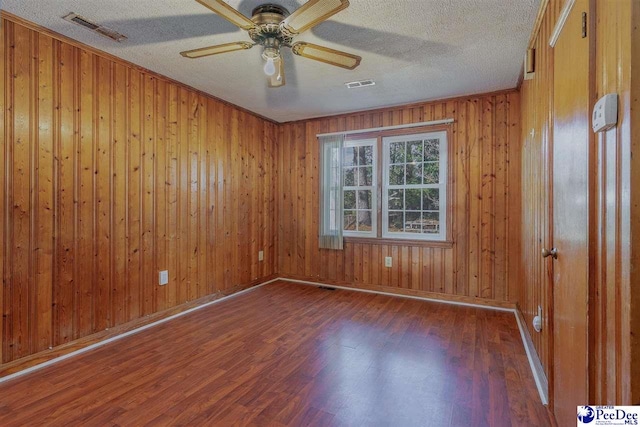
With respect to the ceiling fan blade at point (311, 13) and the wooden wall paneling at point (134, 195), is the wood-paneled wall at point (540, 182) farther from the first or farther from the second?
the wooden wall paneling at point (134, 195)

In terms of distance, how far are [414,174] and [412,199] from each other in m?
0.33

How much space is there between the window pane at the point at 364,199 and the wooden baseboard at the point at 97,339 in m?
2.17

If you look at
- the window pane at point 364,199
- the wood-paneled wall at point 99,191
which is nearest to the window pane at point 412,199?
the window pane at point 364,199

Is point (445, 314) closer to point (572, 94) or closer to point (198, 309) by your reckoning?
point (572, 94)

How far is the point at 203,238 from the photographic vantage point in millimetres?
3584

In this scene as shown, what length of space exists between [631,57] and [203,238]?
3618 mm

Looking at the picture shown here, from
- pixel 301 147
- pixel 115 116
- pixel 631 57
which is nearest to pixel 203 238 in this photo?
pixel 115 116

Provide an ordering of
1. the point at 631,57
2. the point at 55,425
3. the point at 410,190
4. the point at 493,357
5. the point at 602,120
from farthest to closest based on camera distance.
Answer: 1. the point at 410,190
2. the point at 493,357
3. the point at 55,425
4. the point at 602,120
5. the point at 631,57

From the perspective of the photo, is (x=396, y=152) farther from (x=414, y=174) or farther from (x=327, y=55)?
(x=327, y=55)

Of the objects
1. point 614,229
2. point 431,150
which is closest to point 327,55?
point 614,229

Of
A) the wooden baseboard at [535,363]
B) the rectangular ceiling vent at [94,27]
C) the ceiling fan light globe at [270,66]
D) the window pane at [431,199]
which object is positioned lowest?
the wooden baseboard at [535,363]

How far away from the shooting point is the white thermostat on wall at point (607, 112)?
926 mm

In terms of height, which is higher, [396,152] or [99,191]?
[396,152]

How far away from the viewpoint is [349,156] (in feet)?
14.3
